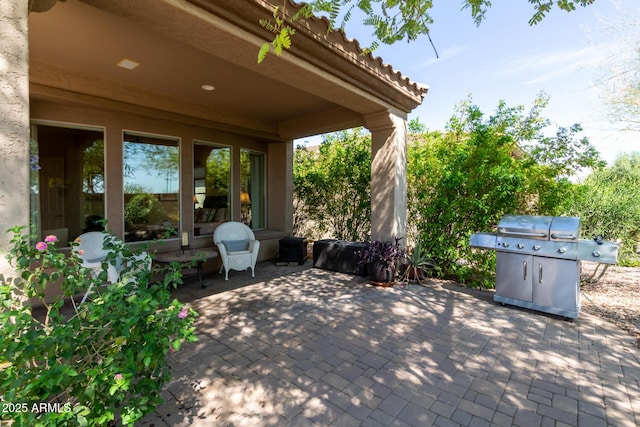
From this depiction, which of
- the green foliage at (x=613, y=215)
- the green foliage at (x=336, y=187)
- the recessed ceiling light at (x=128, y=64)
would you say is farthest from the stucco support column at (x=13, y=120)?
the green foliage at (x=613, y=215)

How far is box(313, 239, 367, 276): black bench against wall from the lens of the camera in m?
5.79

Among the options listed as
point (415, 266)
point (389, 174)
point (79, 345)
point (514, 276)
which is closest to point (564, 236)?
point (514, 276)

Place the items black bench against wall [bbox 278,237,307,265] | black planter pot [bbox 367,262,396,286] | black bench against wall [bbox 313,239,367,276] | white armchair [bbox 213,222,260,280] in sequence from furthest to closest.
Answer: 1. black bench against wall [bbox 278,237,307,265]
2. black bench against wall [bbox 313,239,367,276]
3. white armchair [bbox 213,222,260,280]
4. black planter pot [bbox 367,262,396,286]

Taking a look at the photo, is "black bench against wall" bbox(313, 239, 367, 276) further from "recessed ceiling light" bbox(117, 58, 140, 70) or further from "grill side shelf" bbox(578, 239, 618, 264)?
"recessed ceiling light" bbox(117, 58, 140, 70)

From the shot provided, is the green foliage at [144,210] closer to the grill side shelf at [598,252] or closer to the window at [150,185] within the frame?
the window at [150,185]

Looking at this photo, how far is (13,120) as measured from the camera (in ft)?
5.18

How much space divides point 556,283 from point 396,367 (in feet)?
8.43

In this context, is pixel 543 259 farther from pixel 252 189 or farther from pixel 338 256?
pixel 252 189

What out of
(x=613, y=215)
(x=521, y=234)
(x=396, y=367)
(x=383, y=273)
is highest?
(x=613, y=215)

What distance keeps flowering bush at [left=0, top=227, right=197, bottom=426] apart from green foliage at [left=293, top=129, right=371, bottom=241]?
575 cm

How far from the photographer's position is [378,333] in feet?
10.9

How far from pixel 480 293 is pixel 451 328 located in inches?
64.9

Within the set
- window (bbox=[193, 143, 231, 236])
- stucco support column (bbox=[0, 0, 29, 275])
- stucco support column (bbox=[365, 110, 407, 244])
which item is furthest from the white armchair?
stucco support column (bbox=[0, 0, 29, 275])

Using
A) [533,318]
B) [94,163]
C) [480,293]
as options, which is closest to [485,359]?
[533,318]
